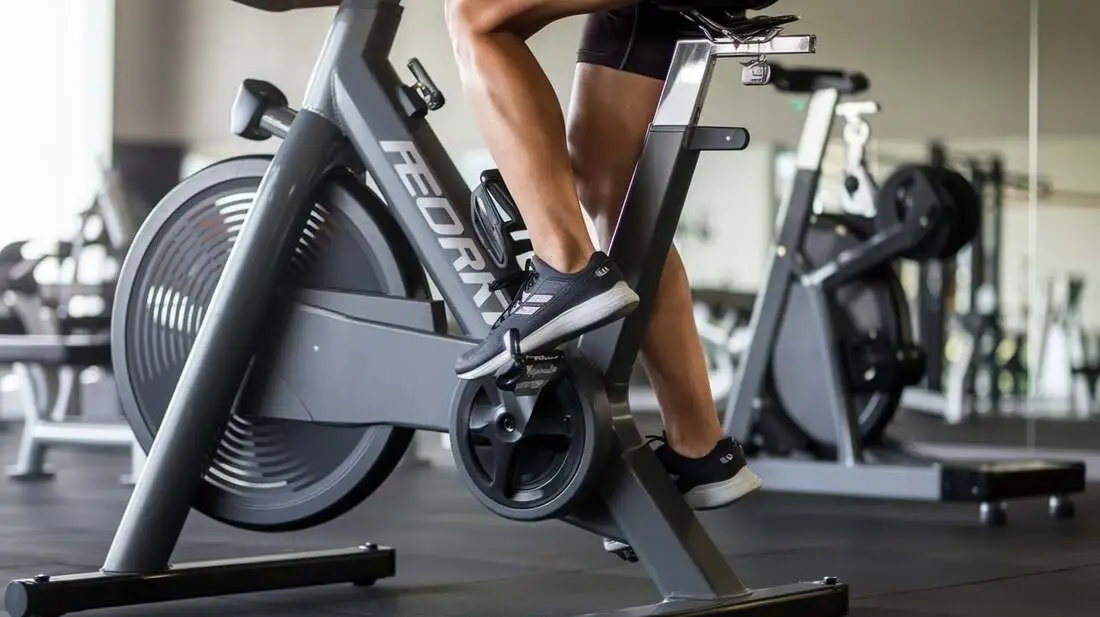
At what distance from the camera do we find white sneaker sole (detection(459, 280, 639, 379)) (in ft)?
6.52

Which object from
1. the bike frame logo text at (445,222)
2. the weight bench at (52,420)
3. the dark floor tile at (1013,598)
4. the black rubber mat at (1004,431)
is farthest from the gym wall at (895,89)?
the bike frame logo text at (445,222)

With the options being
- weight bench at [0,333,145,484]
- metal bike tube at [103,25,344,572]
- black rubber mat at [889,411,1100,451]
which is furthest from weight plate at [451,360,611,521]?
black rubber mat at [889,411,1100,451]

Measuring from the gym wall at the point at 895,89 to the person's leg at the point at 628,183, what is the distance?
3563mm

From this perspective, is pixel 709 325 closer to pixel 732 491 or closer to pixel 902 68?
pixel 902 68

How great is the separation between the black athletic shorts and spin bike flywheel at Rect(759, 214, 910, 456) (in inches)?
97.6

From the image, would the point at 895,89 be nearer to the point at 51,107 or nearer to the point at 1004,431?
the point at 1004,431

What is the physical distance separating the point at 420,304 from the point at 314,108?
1.24 ft

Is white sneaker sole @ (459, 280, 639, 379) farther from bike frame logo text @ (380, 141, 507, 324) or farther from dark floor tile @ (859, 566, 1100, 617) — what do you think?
dark floor tile @ (859, 566, 1100, 617)

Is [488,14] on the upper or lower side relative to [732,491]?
upper

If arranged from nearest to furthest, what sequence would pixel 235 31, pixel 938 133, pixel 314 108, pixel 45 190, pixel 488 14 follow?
pixel 488 14 → pixel 314 108 → pixel 938 133 → pixel 235 31 → pixel 45 190

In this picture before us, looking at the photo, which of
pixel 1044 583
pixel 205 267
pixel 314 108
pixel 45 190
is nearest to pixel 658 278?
pixel 314 108

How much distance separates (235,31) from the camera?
6.95 meters

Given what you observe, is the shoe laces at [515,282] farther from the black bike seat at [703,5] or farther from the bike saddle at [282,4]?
the bike saddle at [282,4]

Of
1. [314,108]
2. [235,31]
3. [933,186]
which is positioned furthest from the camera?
[235,31]
